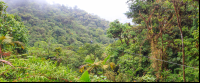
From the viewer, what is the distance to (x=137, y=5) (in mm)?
8266

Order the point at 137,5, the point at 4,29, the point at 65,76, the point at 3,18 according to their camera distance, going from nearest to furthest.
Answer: the point at 65,76, the point at 4,29, the point at 3,18, the point at 137,5

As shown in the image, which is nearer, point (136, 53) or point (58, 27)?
point (136, 53)

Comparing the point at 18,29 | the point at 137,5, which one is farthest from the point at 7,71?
the point at 137,5

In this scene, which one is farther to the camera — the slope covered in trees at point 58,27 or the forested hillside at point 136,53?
the slope covered in trees at point 58,27

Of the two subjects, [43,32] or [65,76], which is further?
[43,32]

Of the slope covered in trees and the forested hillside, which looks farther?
the slope covered in trees

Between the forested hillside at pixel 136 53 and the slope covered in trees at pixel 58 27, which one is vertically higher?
the slope covered in trees at pixel 58 27

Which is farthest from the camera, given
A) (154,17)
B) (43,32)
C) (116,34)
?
(43,32)

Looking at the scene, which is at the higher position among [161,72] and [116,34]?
[116,34]

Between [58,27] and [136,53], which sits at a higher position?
[58,27]

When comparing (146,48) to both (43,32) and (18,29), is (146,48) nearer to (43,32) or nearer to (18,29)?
(18,29)

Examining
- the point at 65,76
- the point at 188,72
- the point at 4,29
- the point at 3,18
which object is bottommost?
the point at 188,72

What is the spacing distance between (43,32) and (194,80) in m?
30.1

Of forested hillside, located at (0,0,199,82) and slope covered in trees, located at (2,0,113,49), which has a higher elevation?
slope covered in trees, located at (2,0,113,49)
